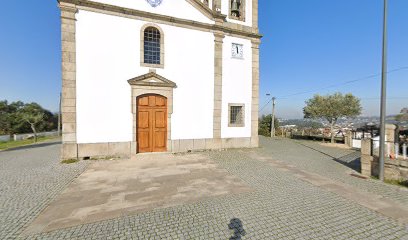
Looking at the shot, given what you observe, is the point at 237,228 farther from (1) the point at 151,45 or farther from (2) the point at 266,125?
(2) the point at 266,125

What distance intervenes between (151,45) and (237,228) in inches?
369

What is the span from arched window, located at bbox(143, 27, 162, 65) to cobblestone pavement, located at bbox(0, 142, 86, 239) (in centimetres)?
580

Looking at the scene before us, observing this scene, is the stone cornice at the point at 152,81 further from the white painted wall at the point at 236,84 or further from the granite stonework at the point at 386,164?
the granite stonework at the point at 386,164

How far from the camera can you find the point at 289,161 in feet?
28.7

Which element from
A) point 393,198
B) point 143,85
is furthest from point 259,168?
point 143,85

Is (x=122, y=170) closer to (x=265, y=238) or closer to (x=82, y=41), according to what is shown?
(x=265, y=238)

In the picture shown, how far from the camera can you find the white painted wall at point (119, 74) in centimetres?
857

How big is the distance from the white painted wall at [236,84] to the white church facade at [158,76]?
0.20ft

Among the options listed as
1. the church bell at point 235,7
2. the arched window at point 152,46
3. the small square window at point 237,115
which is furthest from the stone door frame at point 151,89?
the church bell at point 235,7

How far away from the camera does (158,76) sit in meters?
9.67

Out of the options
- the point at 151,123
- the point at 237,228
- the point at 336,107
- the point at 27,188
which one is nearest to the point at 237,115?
the point at 151,123

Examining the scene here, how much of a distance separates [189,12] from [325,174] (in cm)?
1009

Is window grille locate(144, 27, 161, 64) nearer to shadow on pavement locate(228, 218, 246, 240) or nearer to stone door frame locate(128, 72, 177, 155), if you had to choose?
stone door frame locate(128, 72, 177, 155)

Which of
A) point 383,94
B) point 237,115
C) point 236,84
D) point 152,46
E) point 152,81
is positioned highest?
point 152,46
